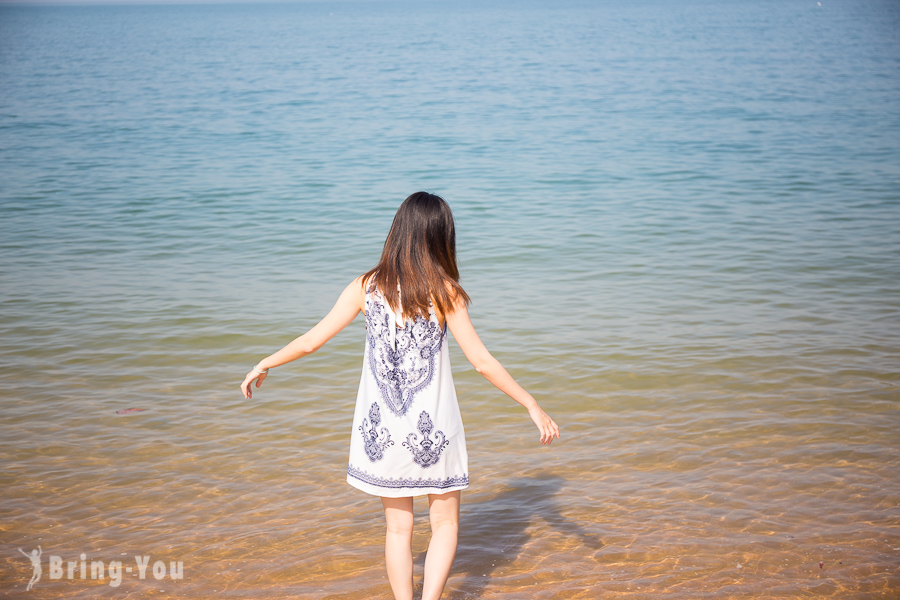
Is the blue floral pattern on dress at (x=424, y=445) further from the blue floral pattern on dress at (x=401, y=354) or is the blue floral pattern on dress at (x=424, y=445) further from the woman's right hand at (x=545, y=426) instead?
the woman's right hand at (x=545, y=426)

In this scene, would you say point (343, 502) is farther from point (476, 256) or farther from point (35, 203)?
point (35, 203)

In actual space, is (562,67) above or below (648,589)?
above

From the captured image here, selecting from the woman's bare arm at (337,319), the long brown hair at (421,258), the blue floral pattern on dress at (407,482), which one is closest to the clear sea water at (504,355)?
the blue floral pattern on dress at (407,482)

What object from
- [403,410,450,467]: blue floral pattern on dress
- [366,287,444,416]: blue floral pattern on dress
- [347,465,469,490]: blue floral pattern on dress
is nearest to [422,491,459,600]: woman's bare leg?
[347,465,469,490]: blue floral pattern on dress

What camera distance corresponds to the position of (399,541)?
10.9 feet

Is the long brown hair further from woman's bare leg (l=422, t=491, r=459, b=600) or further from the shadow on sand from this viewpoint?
the shadow on sand

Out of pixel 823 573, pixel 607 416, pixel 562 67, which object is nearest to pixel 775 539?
pixel 823 573

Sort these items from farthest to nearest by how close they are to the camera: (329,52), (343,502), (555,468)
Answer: (329,52)
(555,468)
(343,502)

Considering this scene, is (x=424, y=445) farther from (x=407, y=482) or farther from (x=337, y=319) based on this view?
(x=337, y=319)

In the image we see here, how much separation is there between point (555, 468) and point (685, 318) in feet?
11.8

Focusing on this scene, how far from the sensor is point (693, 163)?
57.4 ft

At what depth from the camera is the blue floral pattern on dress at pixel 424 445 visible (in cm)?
319

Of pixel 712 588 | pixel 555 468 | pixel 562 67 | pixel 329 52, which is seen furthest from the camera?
pixel 329 52

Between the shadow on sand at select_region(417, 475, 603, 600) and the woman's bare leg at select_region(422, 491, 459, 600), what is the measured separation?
63 cm
